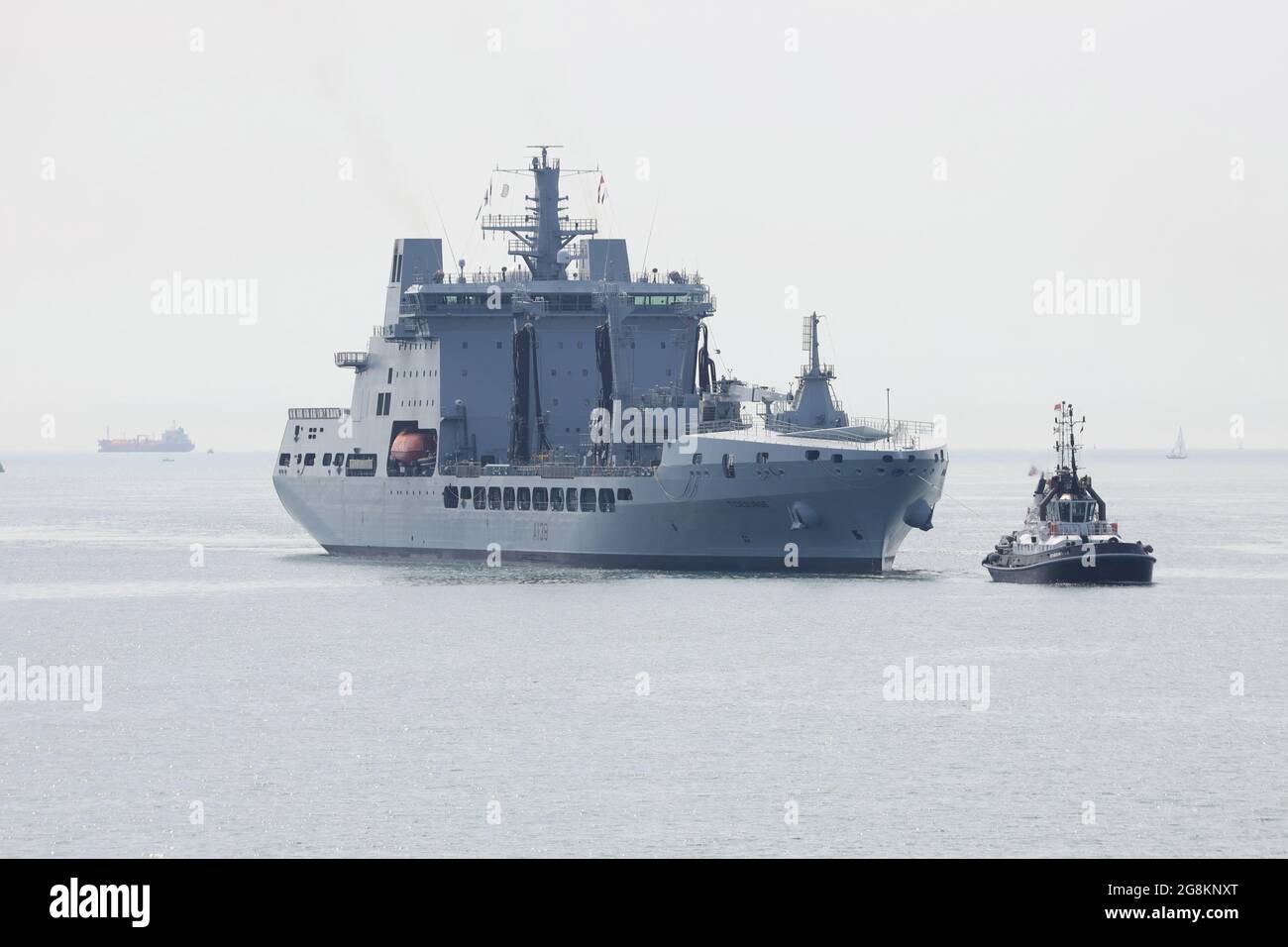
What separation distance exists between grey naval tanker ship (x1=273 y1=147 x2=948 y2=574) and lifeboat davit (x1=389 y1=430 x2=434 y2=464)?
0.08m

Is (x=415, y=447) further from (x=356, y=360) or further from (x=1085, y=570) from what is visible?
(x=1085, y=570)

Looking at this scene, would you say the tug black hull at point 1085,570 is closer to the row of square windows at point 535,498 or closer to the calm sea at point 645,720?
the calm sea at point 645,720

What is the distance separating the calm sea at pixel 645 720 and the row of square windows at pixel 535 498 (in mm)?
2927

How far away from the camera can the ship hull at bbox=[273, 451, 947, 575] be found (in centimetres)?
6775

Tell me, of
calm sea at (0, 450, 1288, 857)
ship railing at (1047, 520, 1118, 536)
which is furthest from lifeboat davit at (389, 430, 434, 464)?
ship railing at (1047, 520, 1118, 536)

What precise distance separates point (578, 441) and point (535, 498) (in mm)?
4758

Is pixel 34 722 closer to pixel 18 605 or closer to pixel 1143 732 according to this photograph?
pixel 1143 732

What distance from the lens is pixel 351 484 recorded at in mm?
87688

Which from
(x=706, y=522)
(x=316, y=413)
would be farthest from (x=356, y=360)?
(x=706, y=522)

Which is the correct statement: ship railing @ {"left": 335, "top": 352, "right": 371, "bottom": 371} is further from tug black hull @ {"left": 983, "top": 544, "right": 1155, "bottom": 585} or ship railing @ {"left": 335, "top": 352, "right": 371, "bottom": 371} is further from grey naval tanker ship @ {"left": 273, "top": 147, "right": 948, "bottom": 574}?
tug black hull @ {"left": 983, "top": 544, "right": 1155, "bottom": 585}

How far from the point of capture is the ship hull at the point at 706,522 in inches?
2667
